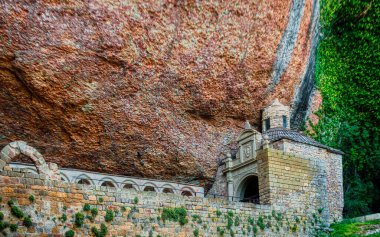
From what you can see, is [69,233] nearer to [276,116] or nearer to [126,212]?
[126,212]

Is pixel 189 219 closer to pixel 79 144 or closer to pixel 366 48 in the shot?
pixel 79 144

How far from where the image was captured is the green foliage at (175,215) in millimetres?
14625

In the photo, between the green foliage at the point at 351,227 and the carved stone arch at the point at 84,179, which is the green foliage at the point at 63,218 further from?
the green foliage at the point at 351,227

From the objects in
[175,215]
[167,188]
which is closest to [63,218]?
[175,215]

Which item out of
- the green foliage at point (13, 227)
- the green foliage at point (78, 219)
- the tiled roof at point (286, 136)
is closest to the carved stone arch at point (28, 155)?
the green foliage at point (78, 219)

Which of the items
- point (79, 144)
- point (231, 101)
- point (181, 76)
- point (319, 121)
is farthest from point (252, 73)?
point (79, 144)

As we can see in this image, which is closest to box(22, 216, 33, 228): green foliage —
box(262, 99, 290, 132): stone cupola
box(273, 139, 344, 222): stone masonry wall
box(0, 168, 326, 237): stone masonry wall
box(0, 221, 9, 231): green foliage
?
box(0, 168, 326, 237): stone masonry wall

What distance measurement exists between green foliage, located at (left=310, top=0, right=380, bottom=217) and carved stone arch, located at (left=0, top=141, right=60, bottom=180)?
14.4 metres

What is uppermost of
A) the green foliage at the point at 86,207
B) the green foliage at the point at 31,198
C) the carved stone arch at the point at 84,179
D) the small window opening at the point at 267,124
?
the small window opening at the point at 267,124

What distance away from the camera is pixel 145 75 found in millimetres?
18734

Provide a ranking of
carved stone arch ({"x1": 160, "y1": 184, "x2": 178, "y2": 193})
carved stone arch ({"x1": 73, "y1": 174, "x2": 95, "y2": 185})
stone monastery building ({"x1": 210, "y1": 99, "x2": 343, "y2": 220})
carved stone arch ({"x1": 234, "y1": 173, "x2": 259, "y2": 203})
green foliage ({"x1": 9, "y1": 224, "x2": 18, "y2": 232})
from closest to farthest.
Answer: green foliage ({"x1": 9, "y1": 224, "x2": 18, "y2": 232}) < stone monastery building ({"x1": 210, "y1": 99, "x2": 343, "y2": 220}) < carved stone arch ({"x1": 73, "y1": 174, "x2": 95, "y2": 185}) < carved stone arch ({"x1": 234, "y1": 173, "x2": 259, "y2": 203}) < carved stone arch ({"x1": 160, "y1": 184, "x2": 178, "y2": 193})

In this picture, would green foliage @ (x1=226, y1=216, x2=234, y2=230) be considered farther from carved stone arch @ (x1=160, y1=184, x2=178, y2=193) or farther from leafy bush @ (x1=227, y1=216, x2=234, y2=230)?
carved stone arch @ (x1=160, y1=184, x2=178, y2=193)

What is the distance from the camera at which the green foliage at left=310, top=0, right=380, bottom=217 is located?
2567 centimetres

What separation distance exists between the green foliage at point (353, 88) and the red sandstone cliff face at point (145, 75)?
3100 millimetres
